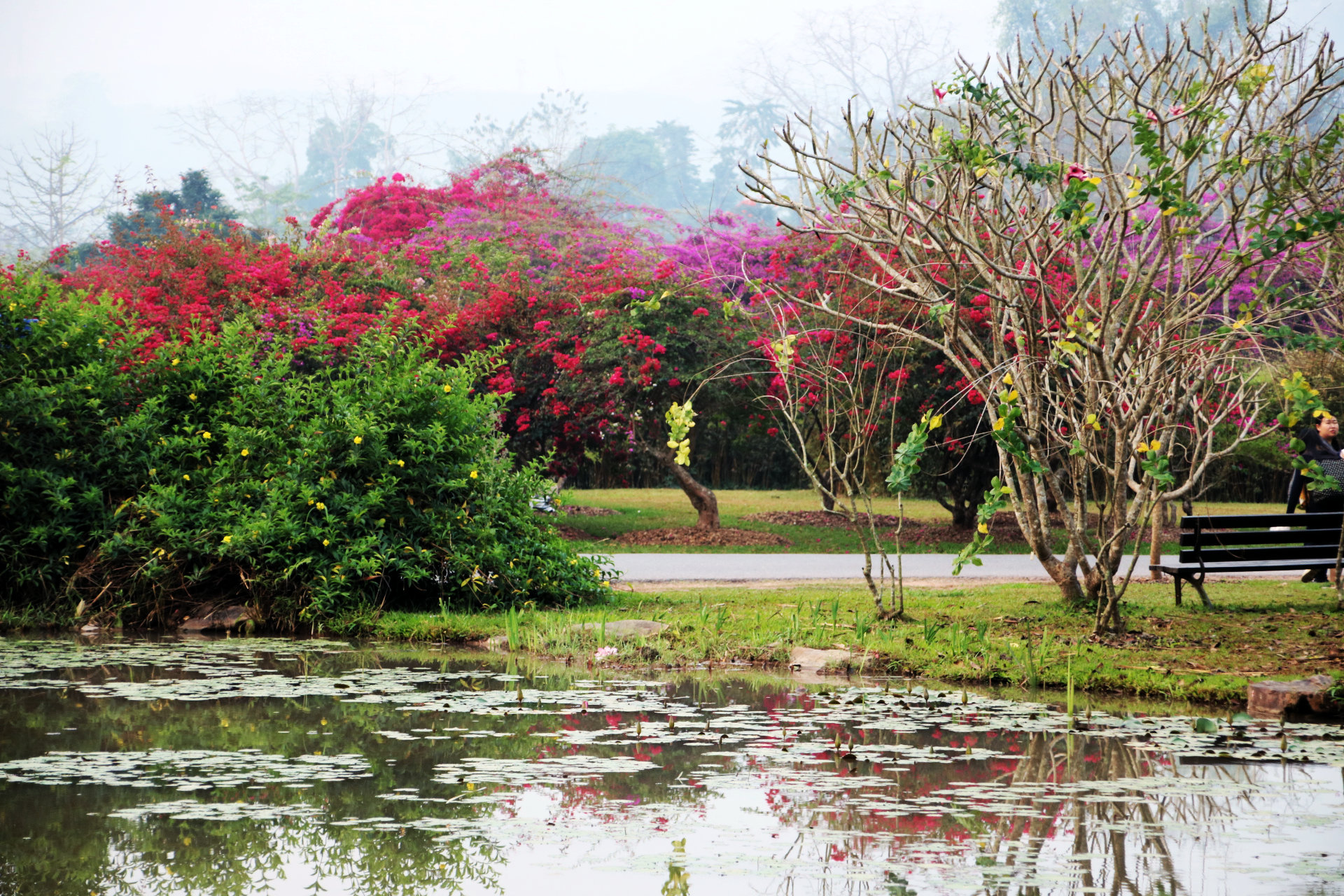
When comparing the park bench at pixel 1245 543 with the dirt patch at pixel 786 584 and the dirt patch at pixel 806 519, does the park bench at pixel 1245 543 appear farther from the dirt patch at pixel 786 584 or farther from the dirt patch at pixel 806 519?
the dirt patch at pixel 806 519

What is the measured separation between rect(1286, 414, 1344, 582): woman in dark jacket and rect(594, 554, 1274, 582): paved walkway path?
4.71 feet

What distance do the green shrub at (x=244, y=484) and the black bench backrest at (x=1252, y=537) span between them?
5.08 m

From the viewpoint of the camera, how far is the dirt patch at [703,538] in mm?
17469

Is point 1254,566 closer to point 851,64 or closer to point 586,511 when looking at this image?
point 586,511

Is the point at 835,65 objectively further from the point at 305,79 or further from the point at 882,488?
the point at 305,79

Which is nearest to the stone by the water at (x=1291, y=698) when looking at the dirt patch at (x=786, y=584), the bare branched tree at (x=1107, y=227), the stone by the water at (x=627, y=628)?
the bare branched tree at (x=1107, y=227)

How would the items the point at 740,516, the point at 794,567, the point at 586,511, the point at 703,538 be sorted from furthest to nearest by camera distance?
the point at 586,511 → the point at 740,516 → the point at 703,538 → the point at 794,567

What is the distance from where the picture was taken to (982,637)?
8336 mm

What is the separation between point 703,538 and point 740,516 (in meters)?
3.32

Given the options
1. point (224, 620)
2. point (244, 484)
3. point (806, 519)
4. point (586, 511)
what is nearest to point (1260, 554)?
point (244, 484)

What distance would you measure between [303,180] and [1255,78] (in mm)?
77167

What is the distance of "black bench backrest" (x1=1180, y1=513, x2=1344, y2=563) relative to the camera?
9625mm

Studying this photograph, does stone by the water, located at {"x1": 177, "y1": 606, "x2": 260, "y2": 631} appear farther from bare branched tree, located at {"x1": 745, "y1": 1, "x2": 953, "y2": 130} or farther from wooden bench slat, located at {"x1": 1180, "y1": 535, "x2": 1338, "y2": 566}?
bare branched tree, located at {"x1": 745, "y1": 1, "x2": 953, "y2": 130}

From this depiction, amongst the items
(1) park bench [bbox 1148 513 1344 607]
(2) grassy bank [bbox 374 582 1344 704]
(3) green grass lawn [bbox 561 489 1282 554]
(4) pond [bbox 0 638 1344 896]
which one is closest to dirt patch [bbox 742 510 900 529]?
(3) green grass lawn [bbox 561 489 1282 554]
